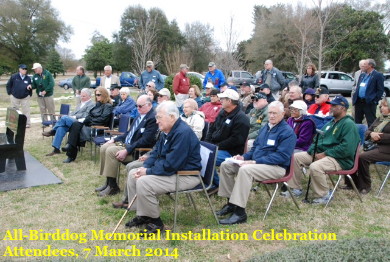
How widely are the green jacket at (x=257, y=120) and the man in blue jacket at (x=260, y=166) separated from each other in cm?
134

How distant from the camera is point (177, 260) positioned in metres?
3.06

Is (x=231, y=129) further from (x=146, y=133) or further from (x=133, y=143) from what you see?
(x=133, y=143)

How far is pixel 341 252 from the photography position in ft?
7.07

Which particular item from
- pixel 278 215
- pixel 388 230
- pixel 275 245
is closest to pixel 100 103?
pixel 278 215

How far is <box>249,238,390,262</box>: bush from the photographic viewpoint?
2.09 metres

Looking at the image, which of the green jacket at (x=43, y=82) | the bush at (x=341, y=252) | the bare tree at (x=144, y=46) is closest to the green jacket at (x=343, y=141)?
the bush at (x=341, y=252)

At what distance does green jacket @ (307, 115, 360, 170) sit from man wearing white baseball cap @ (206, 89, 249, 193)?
1.12 metres

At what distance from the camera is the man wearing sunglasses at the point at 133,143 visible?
15.0 feet

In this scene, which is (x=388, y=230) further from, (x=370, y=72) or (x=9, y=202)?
(x=9, y=202)

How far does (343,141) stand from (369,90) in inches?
127

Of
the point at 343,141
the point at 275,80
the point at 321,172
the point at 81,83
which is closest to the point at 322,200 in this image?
the point at 321,172

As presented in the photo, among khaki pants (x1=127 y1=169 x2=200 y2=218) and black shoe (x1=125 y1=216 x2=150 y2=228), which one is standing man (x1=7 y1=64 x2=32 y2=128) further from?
khaki pants (x1=127 y1=169 x2=200 y2=218)

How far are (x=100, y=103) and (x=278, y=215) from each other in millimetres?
4152

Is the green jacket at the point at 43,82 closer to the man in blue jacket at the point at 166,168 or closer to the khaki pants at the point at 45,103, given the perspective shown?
the khaki pants at the point at 45,103
